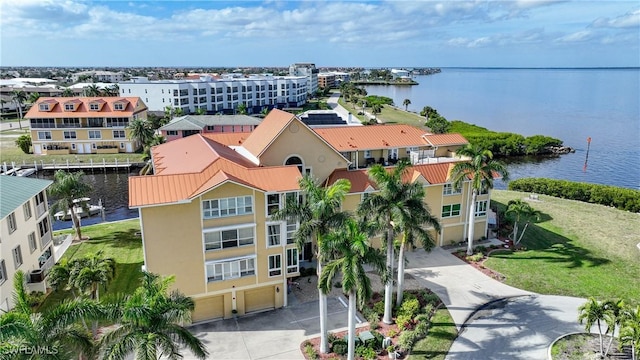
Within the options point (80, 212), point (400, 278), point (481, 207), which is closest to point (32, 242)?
point (80, 212)

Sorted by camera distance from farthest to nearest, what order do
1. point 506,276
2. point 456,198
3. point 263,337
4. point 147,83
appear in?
point 147,83 → point 456,198 → point 506,276 → point 263,337

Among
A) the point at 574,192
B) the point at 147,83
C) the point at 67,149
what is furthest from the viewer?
the point at 147,83

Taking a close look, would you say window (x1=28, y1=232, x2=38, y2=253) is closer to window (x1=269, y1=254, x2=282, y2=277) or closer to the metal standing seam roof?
the metal standing seam roof

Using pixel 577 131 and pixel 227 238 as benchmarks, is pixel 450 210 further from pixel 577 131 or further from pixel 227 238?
pixel 577 131

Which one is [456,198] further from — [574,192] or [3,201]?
[3,201]

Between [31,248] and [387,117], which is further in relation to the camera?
[387,117]

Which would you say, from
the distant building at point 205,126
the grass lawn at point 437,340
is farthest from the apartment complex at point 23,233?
the distant building at point 205,126

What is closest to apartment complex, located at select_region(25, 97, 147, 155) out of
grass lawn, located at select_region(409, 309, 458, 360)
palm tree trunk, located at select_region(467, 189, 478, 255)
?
palm tree trunk, located at select_region(467, 189, 478, 255)

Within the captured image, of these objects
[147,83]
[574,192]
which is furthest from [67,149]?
[574,192]

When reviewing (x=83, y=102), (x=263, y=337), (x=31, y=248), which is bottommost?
(x=263, y=337)
